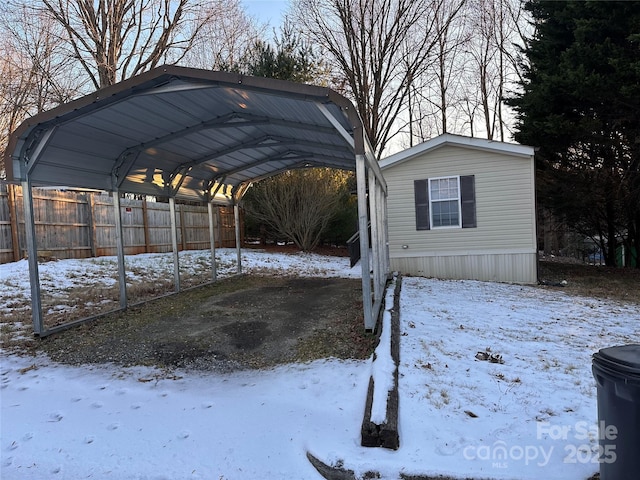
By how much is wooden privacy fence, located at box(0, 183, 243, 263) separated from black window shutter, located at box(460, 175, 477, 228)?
8.29 meters

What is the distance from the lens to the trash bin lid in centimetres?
193

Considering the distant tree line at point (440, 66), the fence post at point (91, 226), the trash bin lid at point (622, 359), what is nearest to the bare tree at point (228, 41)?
the distant tree line at point (440, 66)

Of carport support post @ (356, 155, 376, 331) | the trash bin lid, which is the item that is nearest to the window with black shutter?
carport support post @ (356, 155, 376, 331)

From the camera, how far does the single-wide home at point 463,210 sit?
30.9 feet

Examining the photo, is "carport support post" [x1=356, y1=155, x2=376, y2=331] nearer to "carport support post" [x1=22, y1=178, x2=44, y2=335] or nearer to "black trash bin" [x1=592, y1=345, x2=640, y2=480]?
"black trash bin" [x1=592, y1=345, x2=640, y2=480]

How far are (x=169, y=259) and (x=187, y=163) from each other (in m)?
5.31

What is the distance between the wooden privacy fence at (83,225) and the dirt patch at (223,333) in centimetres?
379

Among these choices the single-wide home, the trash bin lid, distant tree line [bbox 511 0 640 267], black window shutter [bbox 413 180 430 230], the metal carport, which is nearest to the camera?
the trash bin lid

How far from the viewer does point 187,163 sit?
26.7 ft

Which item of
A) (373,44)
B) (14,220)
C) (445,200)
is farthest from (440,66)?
(14,220)

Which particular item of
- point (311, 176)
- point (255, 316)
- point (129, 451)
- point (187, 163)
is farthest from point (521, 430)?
point (311, 176)

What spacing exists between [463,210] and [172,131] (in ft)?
22.8

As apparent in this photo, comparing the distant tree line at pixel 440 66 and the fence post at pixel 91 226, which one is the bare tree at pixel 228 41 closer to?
the distant tree line at pixel 440 66

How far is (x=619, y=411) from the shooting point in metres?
2.02
